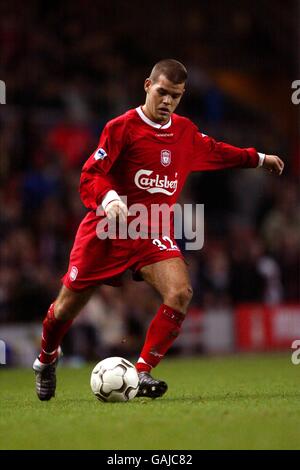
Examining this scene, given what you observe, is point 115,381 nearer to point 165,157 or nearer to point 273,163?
point 165,157

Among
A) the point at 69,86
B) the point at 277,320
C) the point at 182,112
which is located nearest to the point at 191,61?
the point at 182,112

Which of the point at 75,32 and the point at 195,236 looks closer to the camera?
the point at 195,236

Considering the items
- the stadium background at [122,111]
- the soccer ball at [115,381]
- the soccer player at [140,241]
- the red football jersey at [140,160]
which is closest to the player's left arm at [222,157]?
the red football jersey at [140,160]

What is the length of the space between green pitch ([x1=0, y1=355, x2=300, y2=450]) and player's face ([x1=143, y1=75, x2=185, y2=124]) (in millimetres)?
1956

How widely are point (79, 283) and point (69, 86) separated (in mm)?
10348

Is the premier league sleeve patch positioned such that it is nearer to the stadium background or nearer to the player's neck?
the player's neck

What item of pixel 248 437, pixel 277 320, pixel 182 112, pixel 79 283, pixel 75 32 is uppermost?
pixel 75 32

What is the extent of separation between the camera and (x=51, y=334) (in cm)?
739

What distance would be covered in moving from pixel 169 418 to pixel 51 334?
1653mm

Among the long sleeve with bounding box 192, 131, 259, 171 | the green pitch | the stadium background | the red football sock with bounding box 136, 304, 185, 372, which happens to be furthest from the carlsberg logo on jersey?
the stadium background

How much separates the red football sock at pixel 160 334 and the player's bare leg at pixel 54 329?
509 millimetres

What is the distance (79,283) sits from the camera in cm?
721

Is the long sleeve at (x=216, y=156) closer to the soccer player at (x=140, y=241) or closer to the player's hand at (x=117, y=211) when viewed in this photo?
the soccer player at (x=140, y=241)
